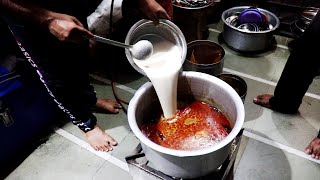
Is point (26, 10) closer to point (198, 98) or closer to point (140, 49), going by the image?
point (140, 49)

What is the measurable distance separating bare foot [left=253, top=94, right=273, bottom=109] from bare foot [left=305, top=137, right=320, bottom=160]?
43 cm

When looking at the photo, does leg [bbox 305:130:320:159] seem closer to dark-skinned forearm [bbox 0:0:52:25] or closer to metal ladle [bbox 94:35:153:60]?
metal ladle [bbox 94:35:153:60]

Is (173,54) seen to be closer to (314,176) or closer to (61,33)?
(61,33)

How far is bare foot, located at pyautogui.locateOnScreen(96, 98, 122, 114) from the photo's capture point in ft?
7.51

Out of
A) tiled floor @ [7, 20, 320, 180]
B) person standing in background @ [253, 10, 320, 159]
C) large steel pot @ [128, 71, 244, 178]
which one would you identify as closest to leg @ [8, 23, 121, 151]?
tiled floor @ [7, 20, 320, 180]

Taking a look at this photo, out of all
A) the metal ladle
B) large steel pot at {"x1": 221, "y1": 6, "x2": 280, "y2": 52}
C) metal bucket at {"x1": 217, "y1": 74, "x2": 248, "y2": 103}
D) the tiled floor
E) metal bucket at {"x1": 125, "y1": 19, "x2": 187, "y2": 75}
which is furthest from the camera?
large steel pot at {"x1": 221, "y1": 6, "x2": 280, "y2": 52}

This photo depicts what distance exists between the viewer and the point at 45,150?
2.07 metres

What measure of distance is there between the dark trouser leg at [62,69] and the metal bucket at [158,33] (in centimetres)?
41

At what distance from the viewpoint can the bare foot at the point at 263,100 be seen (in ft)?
7.38

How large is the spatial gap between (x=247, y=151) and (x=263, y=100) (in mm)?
518

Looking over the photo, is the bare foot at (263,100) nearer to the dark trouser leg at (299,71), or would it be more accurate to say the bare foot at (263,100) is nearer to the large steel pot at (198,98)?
the dark trouser leg at (299,71)

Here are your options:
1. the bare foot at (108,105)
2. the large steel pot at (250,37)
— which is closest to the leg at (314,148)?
the large steel pot at (250,37)

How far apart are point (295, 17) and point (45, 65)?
2.69 meters

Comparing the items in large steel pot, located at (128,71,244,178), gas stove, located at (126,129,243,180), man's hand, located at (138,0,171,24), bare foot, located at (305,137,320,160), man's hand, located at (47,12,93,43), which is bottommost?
bare foot, located at (305,137,320,160)
